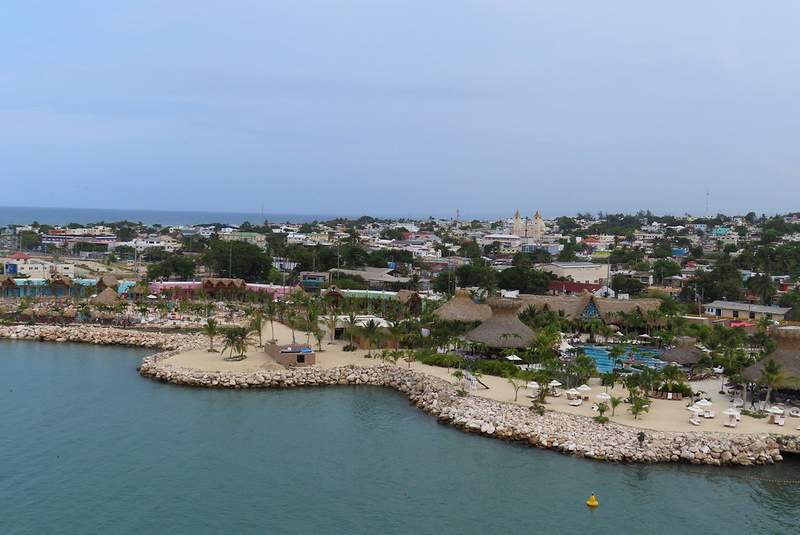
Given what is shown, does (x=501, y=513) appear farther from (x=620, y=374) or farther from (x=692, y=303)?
(x=692, y=303)

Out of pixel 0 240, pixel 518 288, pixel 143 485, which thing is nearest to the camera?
pixel 143 485

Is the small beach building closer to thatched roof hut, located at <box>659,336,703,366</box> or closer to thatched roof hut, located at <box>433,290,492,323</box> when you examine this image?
thatched roof hut, located at <box>433,290,492,323</box>

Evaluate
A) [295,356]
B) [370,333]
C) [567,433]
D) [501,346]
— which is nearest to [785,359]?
[567,433]

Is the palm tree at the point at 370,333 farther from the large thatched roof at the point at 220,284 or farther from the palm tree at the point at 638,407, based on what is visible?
the large thatched roof at the point at 220,284

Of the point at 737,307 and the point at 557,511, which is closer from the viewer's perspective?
the point at 557,511

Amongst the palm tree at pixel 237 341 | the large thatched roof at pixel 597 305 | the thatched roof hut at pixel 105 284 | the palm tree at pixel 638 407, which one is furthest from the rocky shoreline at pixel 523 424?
the thatched roof hut at pixel 105 284

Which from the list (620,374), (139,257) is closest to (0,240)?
(139,257)
